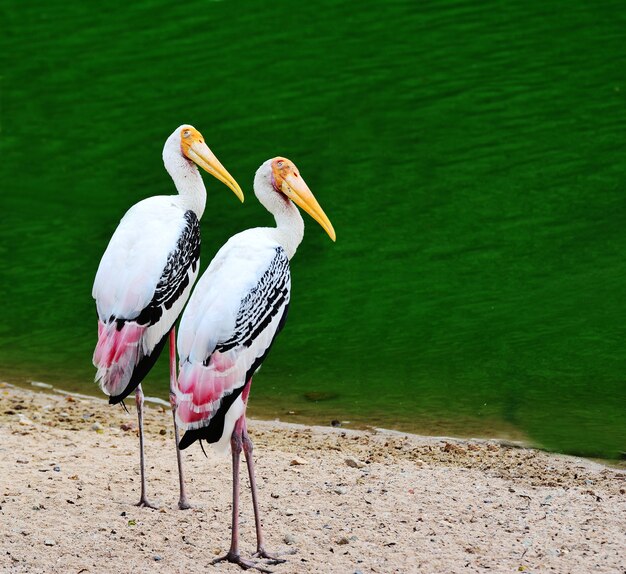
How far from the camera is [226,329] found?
271 inches

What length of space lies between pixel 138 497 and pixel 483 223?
267 inches

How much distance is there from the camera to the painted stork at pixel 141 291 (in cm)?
746

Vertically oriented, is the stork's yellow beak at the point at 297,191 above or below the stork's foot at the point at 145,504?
above

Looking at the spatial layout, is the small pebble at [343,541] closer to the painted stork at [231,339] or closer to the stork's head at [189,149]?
the painted stork at [231,339]

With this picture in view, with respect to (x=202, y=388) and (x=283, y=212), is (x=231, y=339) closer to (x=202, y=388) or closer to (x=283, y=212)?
(x=202, y=388)

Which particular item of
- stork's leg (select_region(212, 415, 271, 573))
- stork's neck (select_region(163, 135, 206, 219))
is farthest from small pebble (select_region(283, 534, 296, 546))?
stork's neck (select_region(163, 135, 206, 219))

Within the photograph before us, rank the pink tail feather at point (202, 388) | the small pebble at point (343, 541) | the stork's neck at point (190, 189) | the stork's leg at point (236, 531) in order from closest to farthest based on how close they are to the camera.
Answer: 1. the pink tail feather at point (202, 388)
2. the stork's leg at point (236, 531)
3. the small pebble at point (343, 541)
4. the stork's neck at point (190, 189)

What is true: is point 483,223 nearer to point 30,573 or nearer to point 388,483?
point 388,483

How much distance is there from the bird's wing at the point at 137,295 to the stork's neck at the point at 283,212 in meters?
0.53

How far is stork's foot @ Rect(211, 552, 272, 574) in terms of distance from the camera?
691 centimetres

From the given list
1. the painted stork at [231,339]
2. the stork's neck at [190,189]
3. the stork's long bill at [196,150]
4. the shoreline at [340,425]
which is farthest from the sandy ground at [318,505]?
the stork's long bill at [196,150]

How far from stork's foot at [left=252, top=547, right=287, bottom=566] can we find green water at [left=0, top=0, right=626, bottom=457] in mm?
2682

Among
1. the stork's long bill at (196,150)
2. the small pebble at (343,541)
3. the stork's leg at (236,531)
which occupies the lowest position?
the small pebble at (343,541)

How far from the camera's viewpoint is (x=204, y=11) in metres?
22.8
